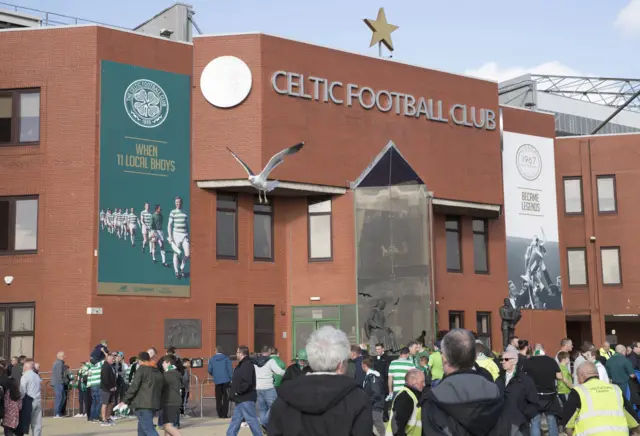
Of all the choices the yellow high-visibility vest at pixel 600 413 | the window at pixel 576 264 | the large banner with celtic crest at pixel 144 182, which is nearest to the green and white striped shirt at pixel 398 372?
the yellow high-visibility vest at pixel 600 413

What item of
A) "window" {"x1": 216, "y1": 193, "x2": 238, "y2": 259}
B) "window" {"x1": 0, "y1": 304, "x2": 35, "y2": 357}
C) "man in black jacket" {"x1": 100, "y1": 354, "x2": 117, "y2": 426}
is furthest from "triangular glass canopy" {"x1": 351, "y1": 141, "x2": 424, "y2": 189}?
"man in black jacket" {"x1": 100, "y1": 354, "x2": 117, "y2": 426}

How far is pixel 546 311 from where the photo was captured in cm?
3628

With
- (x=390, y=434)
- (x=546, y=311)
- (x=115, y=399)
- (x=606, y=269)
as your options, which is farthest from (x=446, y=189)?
(x=390, y=434)

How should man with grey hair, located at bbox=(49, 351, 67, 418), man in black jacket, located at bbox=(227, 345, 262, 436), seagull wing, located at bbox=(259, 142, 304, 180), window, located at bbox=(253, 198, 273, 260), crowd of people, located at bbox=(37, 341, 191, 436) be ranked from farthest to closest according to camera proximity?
window, located at bbox=(253, 198, 273, 260)
seagull wing, located at bbox=(259, 142, 304, 180)
man with grey hair, located at bbox=(49, 351, 67, 418)
man in black jacket, located at bbox=(227, 345, 262, 436)
crowd of people, located at bbox=(37, 341, 191, 436)

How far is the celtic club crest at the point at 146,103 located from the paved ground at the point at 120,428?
9.61 meters

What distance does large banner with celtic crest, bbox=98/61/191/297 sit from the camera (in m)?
27.5

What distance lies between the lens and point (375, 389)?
15.5m

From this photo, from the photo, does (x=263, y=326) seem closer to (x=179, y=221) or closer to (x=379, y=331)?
(x=379, y=331)

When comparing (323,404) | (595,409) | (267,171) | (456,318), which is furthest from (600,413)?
(456,318)

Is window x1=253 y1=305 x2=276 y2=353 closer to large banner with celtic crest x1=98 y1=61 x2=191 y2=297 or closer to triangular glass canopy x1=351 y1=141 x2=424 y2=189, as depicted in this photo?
large banner with celtic crest x1=98 y1=61 x2=191 y2=297

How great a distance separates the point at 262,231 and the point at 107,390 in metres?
10.8

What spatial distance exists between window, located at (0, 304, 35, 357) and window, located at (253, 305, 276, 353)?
6976 millimetres

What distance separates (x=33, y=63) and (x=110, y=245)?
19.6ft

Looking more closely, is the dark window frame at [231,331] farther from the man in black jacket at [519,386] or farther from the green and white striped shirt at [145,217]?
the man in black jacket at [519,386]
